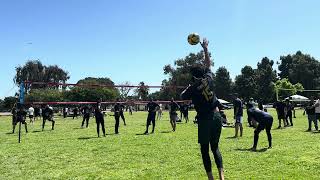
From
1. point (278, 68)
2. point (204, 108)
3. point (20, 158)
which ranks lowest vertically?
point (20, 158)

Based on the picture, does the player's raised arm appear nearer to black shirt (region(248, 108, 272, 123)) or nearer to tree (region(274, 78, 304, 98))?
black shirt (region(248, 108, 272, 123))

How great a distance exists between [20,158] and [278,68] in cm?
12557

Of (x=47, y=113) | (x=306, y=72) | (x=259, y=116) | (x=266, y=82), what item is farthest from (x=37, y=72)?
(x=259, y=116)

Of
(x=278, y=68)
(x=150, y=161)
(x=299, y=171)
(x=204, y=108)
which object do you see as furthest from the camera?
(x=278, y=68)

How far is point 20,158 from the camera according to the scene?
12883mm

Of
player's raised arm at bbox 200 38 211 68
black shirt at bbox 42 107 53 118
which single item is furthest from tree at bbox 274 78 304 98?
player's raised arm at bbox 200 38 211 68

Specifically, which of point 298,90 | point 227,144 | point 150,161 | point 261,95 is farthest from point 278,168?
point 261,95

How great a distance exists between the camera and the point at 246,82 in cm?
11231

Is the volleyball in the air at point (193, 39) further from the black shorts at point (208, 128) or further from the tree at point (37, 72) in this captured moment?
the tree at point (37, 72)

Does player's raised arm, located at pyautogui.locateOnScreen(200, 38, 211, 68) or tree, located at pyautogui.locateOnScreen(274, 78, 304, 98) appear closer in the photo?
player's raised arm, located at pyautogui.locateOnScreen(200, 38, 211, 68)

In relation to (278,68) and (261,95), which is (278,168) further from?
(278,68)

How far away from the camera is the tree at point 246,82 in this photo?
111188mm

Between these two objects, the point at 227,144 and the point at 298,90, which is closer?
the point at 227,144

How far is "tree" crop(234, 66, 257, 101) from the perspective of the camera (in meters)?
111
